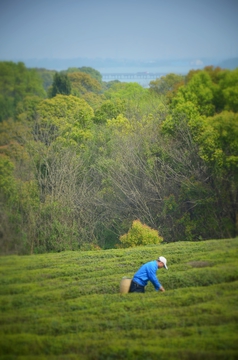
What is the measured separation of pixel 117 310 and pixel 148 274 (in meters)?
1.05

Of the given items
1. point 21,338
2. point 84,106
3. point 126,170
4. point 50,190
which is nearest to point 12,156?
point 50,190

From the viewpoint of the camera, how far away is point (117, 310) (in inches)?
429

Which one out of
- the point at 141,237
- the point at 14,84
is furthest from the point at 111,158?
the point at 14,84

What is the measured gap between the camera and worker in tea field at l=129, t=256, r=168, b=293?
11.1 m

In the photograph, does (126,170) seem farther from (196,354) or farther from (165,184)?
(196,354)

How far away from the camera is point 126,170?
22.6 m

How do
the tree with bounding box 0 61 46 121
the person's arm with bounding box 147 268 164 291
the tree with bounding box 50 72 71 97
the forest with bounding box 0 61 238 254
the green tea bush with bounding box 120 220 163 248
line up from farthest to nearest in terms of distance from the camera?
1. the tree with bounding box 50 72 71 97
2. the green tea bush with bounding box 120 220 163 248
3. the forest with bounding box 0 61 238 254
4. the tree with bounding box 0 61 46 121
5. the person's arm with bounding box 147 268 164 291

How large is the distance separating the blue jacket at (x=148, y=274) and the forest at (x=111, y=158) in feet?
16.8

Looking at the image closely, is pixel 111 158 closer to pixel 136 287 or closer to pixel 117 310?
pixel 136 287

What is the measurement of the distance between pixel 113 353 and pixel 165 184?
42.5 ft

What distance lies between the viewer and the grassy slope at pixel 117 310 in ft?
31.0

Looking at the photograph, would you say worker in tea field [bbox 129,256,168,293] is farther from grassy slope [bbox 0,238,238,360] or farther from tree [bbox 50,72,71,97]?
tree [bbox 50,72,71,97]

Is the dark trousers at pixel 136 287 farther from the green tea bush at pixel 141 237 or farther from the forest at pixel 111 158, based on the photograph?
the green tea bush at pixel 141 237

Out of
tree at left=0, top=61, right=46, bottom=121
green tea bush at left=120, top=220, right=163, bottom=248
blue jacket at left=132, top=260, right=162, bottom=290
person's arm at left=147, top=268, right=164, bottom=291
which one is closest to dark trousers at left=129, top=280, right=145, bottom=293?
blue jacket at left=132, top=260, right=162, bottom=290
